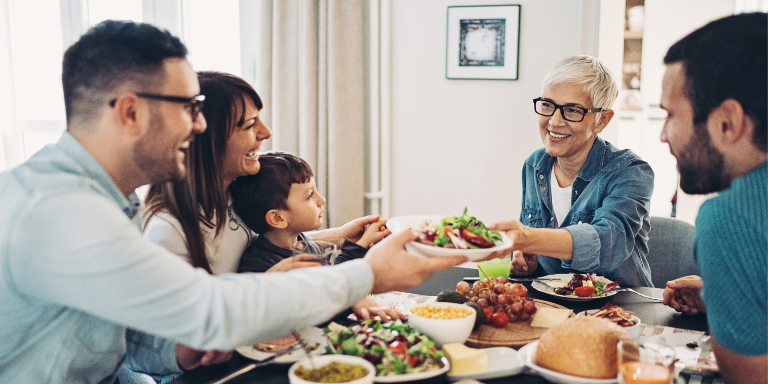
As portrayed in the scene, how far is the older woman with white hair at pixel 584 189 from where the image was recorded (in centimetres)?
191

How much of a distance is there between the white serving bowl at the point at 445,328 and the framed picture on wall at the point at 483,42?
2.58 metres

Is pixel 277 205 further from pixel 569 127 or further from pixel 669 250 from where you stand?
pixel 669 250

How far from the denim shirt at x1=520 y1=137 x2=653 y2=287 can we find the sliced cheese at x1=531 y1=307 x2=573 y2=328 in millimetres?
381

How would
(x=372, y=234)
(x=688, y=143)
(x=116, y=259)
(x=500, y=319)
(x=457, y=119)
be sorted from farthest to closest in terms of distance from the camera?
(x=457, y=119) < (x=372, y=234) < (x=500, y=319) < (x=688, y=143) < (x=116, y=259)

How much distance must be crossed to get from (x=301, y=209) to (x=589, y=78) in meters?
1.18

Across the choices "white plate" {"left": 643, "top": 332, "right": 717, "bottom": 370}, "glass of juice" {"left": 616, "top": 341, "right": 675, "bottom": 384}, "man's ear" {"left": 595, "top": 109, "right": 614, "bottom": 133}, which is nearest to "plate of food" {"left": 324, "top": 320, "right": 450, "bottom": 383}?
"glass of juice" {"left": 616, "top": 341, "right": 675, "bottom": 384}

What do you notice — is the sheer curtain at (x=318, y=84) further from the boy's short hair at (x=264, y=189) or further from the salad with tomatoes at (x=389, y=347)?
the salad with tomatoes at (x=389, y=347)

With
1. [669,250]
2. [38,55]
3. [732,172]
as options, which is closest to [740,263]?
[732,172]

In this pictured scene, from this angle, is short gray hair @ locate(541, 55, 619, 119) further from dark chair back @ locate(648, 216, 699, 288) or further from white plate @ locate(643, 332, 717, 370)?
white plate @ locate(643, 332, 717, 370)

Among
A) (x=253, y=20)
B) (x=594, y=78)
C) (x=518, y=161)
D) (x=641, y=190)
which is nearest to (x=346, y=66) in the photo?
(x=253, y=20)

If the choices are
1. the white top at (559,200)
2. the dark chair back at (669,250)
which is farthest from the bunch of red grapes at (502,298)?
the dark chair back at (669,250)

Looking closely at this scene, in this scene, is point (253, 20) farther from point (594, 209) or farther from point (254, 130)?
point (594, 209)

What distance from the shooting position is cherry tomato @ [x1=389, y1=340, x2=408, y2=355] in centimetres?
123

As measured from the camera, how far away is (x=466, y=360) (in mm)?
1209
